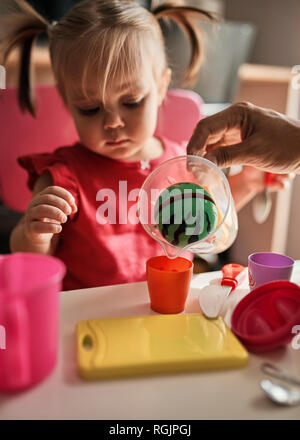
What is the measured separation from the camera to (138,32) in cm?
83

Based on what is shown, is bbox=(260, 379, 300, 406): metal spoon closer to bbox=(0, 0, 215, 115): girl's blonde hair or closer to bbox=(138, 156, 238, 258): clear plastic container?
bbox=(138, 156, 238, 258): clear plastic container

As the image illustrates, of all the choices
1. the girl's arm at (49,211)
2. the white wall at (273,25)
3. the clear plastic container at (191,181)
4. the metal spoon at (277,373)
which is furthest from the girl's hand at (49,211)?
the white wall at (273,25)

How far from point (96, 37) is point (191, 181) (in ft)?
1.12

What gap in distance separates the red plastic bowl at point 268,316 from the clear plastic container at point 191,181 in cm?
11

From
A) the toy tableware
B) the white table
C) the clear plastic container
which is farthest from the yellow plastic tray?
the toy tableware

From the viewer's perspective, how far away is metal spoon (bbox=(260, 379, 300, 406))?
0.40 metres

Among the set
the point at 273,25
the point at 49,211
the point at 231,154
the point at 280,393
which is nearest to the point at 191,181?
the point at 231,154

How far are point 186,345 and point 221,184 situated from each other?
9.6 inches

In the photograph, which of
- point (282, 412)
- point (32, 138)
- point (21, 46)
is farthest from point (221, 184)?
point (32, 138)

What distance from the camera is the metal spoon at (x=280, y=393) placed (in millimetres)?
397

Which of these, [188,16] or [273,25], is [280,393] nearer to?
[188,16]

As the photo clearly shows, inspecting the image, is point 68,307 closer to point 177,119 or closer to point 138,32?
point 138,32

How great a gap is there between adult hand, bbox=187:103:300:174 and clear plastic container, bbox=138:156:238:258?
5cm

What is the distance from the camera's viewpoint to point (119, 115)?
2.66 ft
